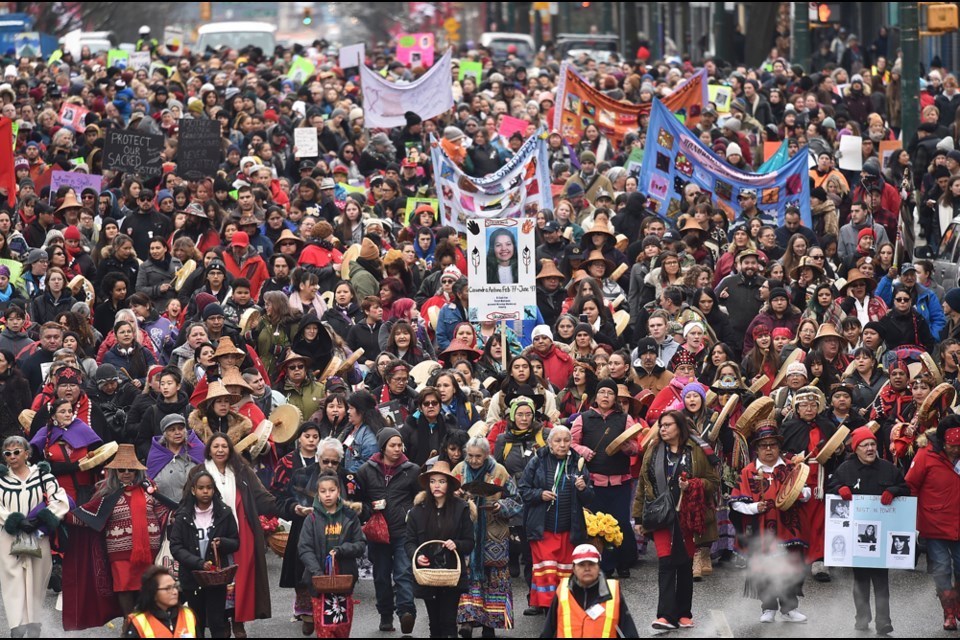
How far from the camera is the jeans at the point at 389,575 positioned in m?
13.1

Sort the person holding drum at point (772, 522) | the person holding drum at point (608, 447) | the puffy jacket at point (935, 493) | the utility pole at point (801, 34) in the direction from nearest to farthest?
the puffy jacket at point (935, 493), the person holding drum at point (772, 522), the person holding drum at point (608, 447), the utility pole at point (801, 34)

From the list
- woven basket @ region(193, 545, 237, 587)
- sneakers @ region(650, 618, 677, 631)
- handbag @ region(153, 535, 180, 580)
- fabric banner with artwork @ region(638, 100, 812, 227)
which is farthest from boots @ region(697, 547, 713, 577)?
fabric banner with artwork @ region(638, 100, 812, 227)

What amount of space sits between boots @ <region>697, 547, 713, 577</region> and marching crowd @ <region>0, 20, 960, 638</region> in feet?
0.14

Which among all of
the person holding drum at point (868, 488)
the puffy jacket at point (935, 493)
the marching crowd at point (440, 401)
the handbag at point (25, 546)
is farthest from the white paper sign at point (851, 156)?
the handbag at point (25, 546)

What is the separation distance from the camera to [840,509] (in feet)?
42.5

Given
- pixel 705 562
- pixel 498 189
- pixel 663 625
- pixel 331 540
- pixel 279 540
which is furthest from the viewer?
pixel 498 189

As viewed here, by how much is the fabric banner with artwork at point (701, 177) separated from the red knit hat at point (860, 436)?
8.24 metres

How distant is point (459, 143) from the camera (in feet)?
82.6

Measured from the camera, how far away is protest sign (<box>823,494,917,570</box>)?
1282 cm

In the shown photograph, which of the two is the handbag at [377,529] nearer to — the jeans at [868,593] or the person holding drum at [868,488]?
the person holding drum at [868,488]

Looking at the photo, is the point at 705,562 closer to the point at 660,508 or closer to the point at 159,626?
the point at 660,508

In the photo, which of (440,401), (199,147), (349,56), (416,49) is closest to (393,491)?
(440,401)

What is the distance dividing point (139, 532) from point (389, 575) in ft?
5.43

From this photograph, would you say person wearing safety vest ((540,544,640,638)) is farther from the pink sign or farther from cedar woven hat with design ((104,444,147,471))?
the pink sign
